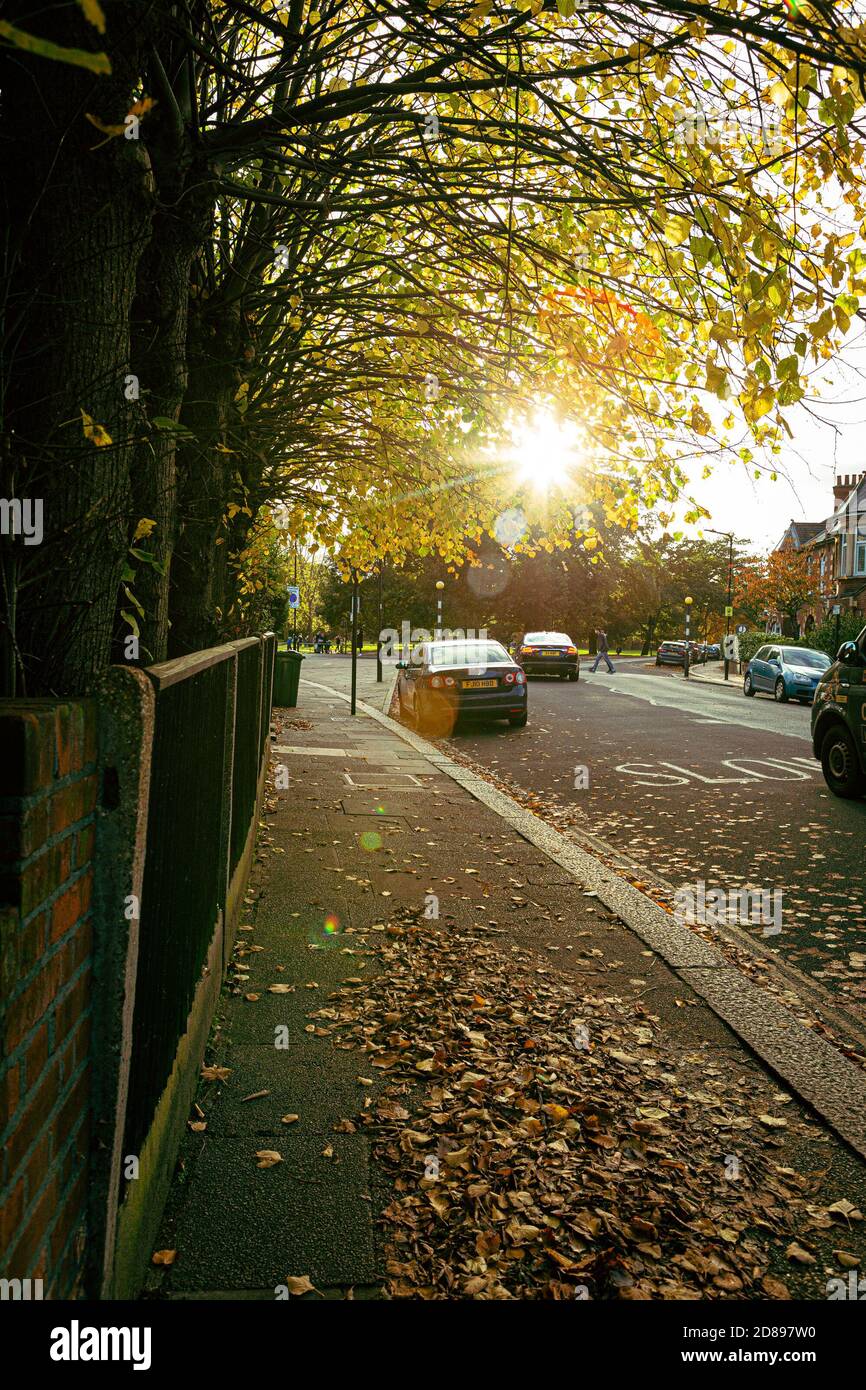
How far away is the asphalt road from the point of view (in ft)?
21.0

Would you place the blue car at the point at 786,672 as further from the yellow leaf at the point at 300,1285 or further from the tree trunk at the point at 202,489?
the yellow leaf at the point at 300,1285

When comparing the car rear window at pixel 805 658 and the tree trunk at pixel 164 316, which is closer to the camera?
the tree trunk at pixel 164 316

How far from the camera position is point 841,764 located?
11250mm

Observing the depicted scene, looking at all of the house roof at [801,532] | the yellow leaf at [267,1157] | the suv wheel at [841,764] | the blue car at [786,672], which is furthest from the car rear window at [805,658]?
the house roof at [801,532]

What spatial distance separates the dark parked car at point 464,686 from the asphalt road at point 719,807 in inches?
18.3

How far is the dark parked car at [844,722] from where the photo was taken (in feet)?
35.5

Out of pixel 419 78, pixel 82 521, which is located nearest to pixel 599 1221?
pixel 82 521

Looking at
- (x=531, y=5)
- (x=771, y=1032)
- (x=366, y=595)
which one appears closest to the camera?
(x=531, y=5)
